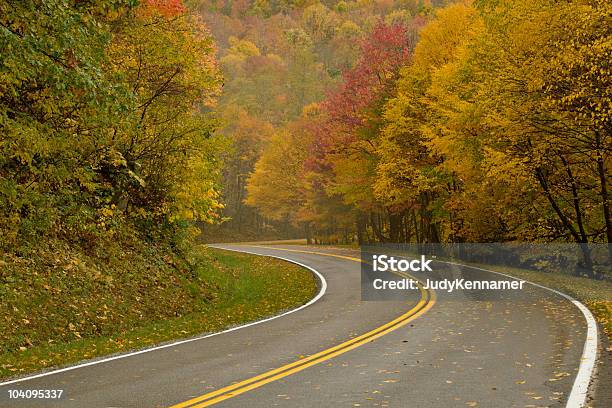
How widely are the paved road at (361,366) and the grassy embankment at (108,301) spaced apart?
175cm

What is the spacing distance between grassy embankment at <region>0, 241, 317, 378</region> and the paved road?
1745 mm

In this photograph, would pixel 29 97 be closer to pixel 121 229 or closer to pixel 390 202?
pixel 121 229

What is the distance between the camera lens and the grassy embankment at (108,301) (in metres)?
12.4

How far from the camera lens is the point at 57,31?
1051 centimetres

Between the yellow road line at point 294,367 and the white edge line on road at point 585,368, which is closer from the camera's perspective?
the white edge line on road at point 585,368

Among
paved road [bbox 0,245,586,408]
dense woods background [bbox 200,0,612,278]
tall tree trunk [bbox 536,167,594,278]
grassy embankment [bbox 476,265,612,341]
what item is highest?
dense woods background [bbox 200,0,612,278]

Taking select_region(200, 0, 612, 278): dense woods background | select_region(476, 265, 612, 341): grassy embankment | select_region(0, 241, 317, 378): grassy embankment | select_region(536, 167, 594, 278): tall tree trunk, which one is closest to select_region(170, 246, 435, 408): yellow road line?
select_region(0, 241, 317, 378): grassy embankment

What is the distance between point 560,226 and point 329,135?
18970mm

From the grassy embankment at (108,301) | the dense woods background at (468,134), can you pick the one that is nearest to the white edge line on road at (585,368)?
the dense woods background at (468,134)

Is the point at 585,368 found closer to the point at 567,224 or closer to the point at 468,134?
the point at 567,224

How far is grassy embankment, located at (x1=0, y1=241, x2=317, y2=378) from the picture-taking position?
40.7ft

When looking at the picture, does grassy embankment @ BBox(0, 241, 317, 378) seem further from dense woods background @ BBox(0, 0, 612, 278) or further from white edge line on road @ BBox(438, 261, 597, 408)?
white edge line on road @ BBox(438, 261, 597, 408)

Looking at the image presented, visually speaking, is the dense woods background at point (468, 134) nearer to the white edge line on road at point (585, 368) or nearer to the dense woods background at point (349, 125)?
the dense woods background at point (349, 125)

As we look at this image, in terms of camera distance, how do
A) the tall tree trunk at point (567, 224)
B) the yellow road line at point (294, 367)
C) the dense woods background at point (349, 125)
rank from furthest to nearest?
1. the tall tree trunk at point (567, 224)
2. the dense woods background at point (349, 125)
3. the yellow road line at point (294, 367)
